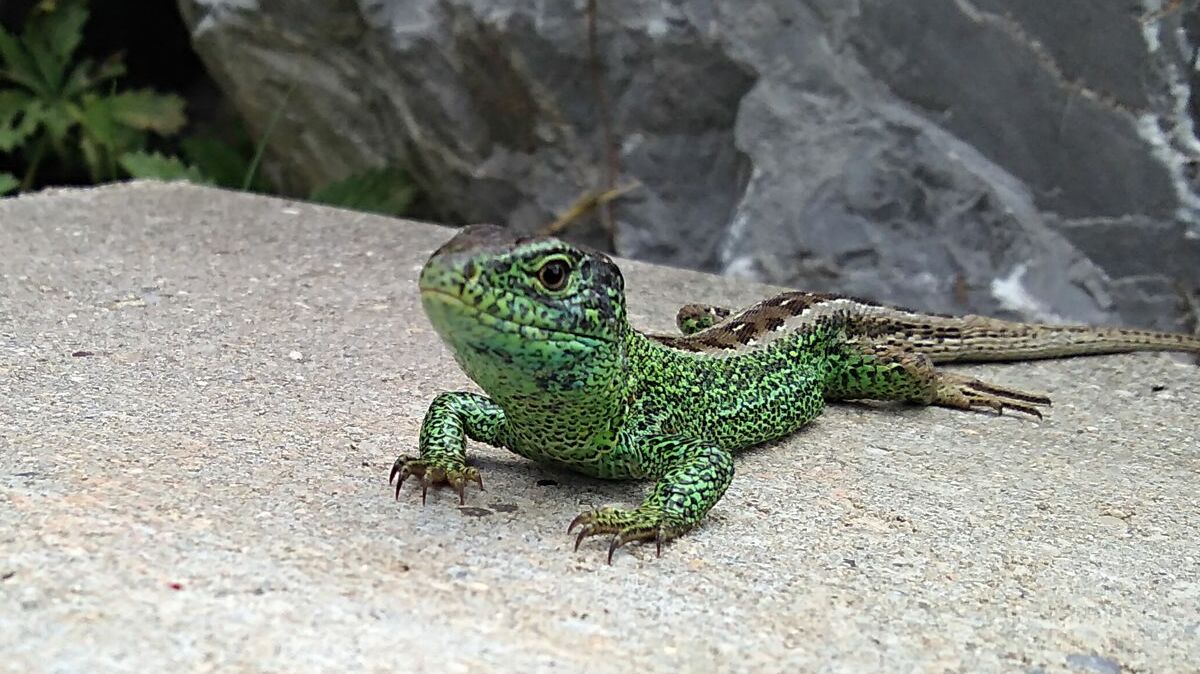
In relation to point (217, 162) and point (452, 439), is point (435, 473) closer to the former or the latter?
point (452, 439)

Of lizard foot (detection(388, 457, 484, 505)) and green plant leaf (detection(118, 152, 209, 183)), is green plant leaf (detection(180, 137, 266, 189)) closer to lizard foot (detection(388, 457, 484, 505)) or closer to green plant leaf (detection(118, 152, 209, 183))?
green plant leaf (detection(118, 152, 209, 183))

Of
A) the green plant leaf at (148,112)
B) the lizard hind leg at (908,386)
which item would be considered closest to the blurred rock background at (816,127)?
the green plant leaf at (148,112)

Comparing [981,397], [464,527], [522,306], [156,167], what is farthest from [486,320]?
[156,167]

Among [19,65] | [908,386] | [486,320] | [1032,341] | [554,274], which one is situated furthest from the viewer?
[19,65]

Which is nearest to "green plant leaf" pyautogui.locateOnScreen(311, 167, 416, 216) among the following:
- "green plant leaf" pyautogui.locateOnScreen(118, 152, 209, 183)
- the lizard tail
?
"green plant leaf" pyautogui.locateOnScreen(118, 152, 209, 183)

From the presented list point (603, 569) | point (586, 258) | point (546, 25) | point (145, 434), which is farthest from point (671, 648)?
point (546, 25)

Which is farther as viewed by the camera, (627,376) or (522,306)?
(627,376)

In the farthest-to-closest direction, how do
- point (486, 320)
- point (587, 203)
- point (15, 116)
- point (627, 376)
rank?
point (15, 116)
point (587, 203)
point (627, 376)
point (486, 320)
